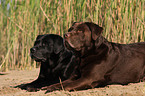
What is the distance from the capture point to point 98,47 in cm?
390

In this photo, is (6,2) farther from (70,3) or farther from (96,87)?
(96,87)

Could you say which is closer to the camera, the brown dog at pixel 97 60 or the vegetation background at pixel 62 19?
the brown dog at pixel 97 60

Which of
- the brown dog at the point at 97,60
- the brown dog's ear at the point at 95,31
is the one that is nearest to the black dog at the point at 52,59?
the brown dog at the point at 97,60

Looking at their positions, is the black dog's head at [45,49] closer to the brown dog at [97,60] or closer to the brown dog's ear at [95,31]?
the brown dog at [97,60]

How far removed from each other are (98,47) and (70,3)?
8.81ft

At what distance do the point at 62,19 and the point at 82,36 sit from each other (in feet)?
9.16

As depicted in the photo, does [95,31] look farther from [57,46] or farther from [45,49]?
[45,49]

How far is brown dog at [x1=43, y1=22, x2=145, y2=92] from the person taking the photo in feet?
12.1

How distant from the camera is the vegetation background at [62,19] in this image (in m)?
5.91

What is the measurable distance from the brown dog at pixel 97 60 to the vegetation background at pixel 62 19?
70.2 inches

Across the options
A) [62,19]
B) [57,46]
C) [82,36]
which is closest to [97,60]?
[82,36]

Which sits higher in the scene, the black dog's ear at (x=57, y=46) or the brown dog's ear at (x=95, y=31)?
the brown dog's ear at (x=95, y=31)

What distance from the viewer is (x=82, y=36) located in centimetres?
373

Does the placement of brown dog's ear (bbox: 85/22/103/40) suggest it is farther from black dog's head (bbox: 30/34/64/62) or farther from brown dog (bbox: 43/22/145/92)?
black dog's head (bbox: 30/34/64/62)
